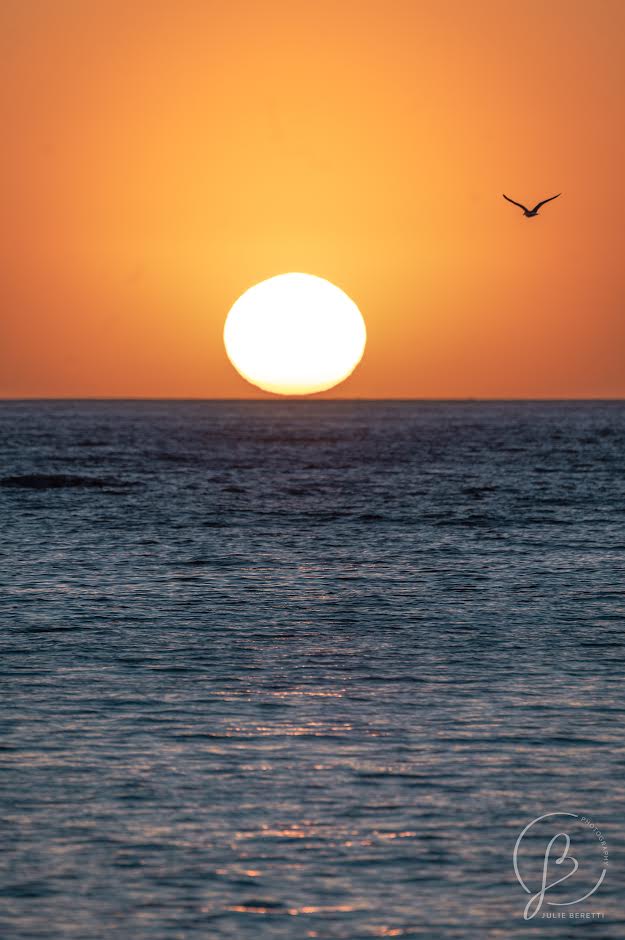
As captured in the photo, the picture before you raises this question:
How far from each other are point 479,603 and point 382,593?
334 centimetres

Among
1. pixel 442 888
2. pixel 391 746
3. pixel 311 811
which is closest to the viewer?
pixel 442 888

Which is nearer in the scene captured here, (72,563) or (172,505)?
(72,563)

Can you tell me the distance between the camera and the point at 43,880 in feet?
46.8

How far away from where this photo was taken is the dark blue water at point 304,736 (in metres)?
13.9

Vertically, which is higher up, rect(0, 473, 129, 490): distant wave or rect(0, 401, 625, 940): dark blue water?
rect(0, 401, 625, 940): dark blue water

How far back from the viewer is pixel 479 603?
3484cm

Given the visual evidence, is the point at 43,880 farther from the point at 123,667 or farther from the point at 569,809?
the point at 123,667

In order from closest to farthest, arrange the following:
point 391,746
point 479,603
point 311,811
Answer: point 311,811 < point 391,746 < point 479,603

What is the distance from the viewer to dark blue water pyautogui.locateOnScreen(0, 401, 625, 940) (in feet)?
45.5

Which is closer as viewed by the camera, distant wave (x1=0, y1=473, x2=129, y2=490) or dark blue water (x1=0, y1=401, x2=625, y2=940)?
Answer: dark blue water (x1=0, y1=401, x2=625, y2=940)

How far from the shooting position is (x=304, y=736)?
1988cm

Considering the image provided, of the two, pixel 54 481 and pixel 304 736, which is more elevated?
pixel 304 736

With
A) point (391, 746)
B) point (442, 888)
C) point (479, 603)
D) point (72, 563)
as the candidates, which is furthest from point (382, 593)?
point (442, 888)

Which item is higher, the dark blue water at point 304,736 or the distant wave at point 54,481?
the dark blue water at point 304,736
